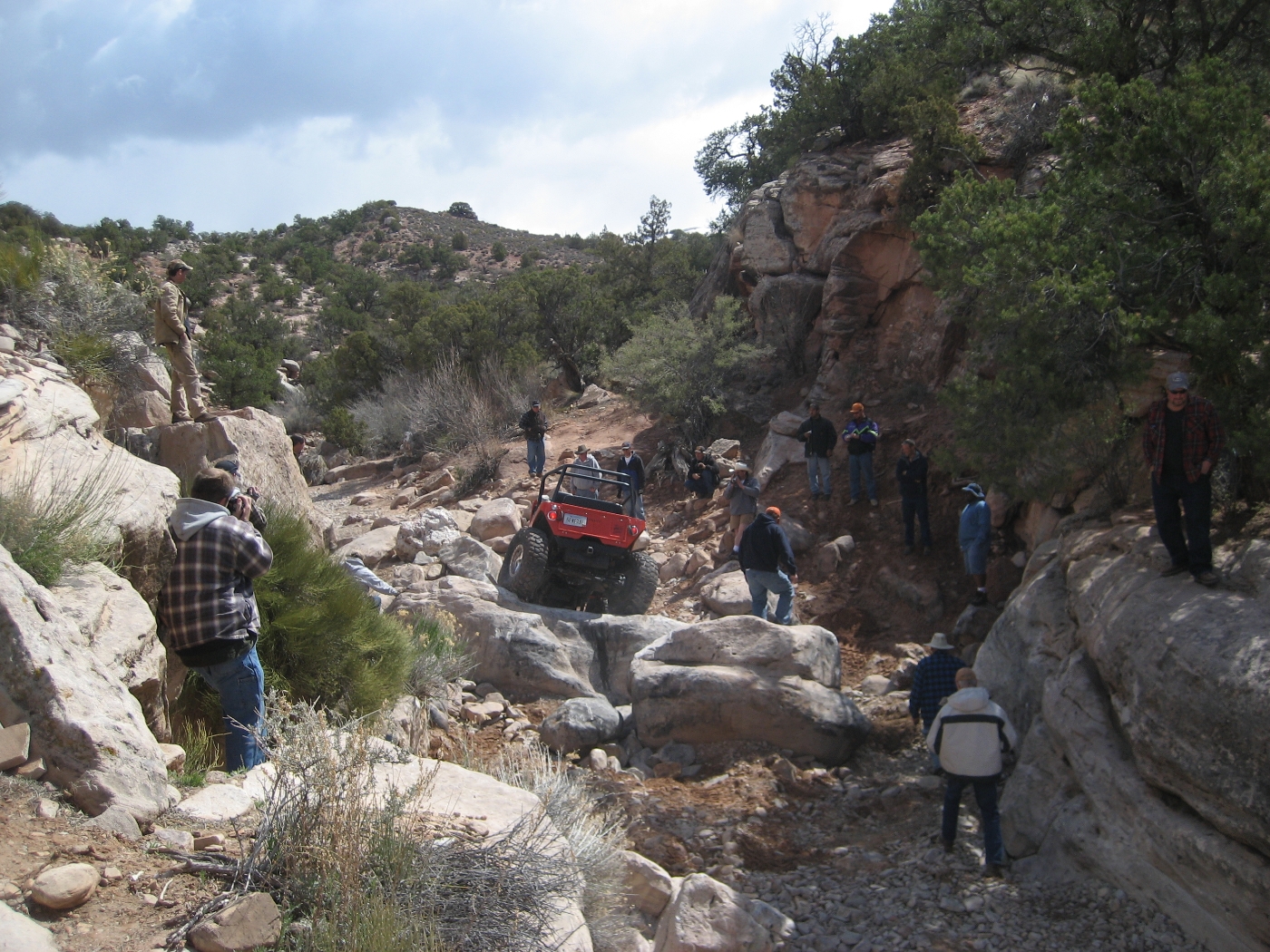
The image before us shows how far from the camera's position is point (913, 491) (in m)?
10.7

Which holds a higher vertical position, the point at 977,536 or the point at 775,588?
the point at 977,536

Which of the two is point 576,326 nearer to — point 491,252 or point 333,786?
point 333,786

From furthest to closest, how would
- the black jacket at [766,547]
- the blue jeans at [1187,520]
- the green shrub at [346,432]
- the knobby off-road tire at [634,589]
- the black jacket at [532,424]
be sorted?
the green shrub at [346,432] < the black jacket at [532,424] < the knobby off-road tire at [634,589] < the black jacket at [766,547] < the blue jeans at [1187,520]

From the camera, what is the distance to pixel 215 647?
4.04m

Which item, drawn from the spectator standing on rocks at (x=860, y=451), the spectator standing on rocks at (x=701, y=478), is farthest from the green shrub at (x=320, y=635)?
the spectator standing on rocks at (x=701, y=478)

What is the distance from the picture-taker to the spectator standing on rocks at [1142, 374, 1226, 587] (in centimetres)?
518

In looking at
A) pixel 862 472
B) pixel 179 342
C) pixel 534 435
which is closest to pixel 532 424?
pixel 534 435

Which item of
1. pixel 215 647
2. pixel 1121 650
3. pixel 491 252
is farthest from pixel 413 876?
pixel 491 252

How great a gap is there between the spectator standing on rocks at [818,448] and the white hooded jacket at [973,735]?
23.4 feet

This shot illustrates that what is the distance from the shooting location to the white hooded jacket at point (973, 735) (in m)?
5.44

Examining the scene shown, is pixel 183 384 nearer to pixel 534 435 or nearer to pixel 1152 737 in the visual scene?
pixel 534 435

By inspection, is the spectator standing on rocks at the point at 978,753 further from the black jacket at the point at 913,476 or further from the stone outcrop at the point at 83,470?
the black jacket at the point at 913,476

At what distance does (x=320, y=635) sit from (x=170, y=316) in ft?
12.2

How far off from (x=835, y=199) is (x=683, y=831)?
13636 millimetres
